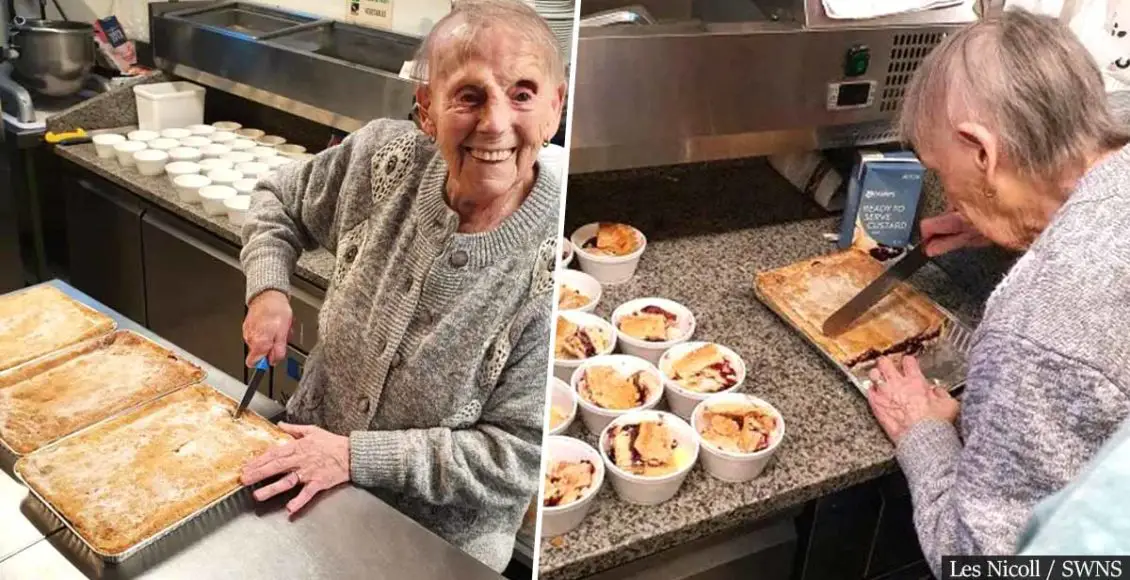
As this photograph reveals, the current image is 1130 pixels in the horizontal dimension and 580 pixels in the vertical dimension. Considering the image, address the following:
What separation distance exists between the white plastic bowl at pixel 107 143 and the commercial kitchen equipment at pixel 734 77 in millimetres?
607

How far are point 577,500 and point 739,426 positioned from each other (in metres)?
0.26

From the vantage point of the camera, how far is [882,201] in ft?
4.93

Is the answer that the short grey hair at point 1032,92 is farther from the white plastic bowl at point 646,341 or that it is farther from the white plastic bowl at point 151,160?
the white plastic bowl at point 151,160

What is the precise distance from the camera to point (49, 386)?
89 centimetres

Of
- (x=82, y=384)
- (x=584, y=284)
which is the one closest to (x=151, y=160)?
(x=82, y=384)

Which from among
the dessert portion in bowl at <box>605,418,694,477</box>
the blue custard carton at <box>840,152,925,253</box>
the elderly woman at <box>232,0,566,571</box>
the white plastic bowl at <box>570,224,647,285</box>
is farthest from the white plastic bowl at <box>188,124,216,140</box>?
the blue custard carton at <box>840,152,925,253</box>

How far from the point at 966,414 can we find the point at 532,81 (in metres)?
0.70

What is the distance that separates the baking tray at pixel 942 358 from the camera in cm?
126

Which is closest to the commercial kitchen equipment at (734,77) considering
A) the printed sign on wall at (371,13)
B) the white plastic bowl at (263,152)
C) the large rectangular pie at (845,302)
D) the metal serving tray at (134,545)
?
the large rectangular pie at (845,302)

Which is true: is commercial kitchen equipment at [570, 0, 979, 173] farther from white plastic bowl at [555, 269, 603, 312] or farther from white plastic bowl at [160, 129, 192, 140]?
white plastic bowl at [160, 129, 192, 140]

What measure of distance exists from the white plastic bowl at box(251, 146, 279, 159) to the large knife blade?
0.84m

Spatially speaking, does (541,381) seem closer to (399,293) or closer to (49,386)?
(399,293)

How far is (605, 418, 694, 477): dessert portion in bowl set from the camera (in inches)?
41.5

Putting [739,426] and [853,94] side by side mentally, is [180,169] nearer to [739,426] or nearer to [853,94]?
[739,426]
